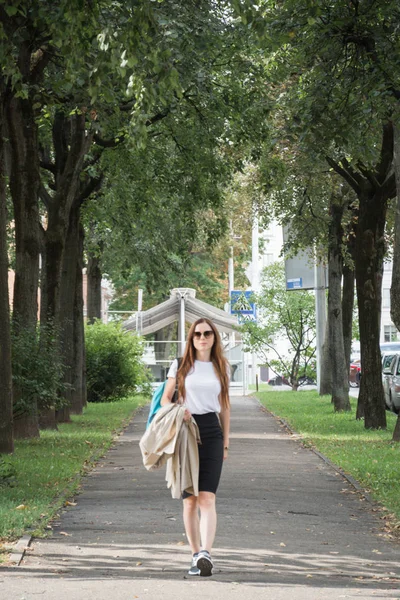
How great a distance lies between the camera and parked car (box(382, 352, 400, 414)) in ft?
104

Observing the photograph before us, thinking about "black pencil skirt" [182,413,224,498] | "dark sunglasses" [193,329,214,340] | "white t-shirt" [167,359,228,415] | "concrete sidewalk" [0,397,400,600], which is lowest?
"concrete sidewalk" [0,397,400,600]

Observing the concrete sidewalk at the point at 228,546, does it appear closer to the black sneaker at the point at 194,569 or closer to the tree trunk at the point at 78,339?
the black sneaker at the point at 194,569

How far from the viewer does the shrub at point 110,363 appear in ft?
133

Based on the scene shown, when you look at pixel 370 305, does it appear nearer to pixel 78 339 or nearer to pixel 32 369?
pixel 32 369

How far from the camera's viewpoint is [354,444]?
68.9 feet

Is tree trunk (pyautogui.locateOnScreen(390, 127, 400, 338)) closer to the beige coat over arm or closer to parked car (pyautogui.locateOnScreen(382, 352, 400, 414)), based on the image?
the beige coat over arm

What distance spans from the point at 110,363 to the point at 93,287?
261 centimetres

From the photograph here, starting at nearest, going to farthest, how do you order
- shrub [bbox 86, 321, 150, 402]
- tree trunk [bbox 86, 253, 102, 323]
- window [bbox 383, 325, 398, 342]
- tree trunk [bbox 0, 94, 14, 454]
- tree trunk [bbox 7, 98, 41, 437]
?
tree trunk [bbox 0, 94, 14, 454], tree trunk [bbox 7, 98, 41, 437], tree trunk [bbox 86, 253, 102, 323], shrub [bbox 86, 321, 150, 402], window [bbox 383, 325, 398, 342]

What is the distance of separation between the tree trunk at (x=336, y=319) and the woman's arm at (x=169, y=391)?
71.4 ft

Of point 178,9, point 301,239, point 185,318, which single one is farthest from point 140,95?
point 185,318

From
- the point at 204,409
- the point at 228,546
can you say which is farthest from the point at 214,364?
the point at 228,546

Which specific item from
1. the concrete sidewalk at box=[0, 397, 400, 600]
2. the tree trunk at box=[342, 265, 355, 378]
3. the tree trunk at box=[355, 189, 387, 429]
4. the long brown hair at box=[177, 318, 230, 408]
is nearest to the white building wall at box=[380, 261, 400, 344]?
the tree trunk at box=[342, 265, 355, 378]

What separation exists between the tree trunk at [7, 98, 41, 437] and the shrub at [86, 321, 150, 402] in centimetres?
1910

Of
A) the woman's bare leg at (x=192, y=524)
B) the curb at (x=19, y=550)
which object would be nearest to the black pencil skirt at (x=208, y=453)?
the woman's bare leg at (x=192, y=524)
